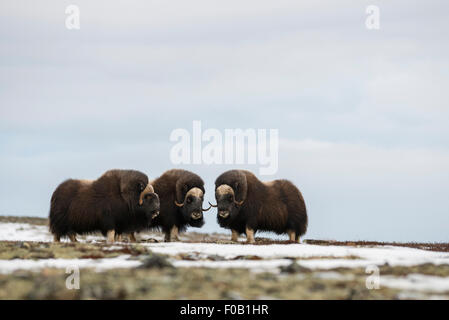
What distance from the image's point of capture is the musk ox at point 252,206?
21906 mm

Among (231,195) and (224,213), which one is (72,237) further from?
(231,195)

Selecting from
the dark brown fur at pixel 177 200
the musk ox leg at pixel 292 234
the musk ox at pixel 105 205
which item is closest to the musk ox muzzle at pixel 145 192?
the musk ox at pixel 105 205

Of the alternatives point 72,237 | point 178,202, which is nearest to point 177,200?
point 178,202

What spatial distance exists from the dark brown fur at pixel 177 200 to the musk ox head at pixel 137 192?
1.44 metres

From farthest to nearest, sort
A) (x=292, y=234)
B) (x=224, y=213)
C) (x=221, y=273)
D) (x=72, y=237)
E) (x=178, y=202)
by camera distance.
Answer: (x=292, y=234) < (x=178, y=202) < (x=224, y=213) < (x=72, y=237) < (x=221, y=273)

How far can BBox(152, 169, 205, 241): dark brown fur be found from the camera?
22250mm

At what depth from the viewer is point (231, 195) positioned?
72.0 feet

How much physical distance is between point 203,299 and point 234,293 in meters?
0.52

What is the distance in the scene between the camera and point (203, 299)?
9.70 meters

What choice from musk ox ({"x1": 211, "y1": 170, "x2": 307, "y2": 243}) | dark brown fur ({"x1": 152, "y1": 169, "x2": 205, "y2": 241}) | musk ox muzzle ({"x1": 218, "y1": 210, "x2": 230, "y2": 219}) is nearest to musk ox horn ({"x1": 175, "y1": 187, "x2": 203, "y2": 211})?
dark brown fur ({"x1": 152, "y1": 169, "x2": 205, "y2": 241})

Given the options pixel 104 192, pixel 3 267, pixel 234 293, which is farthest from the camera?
pixel 104 192

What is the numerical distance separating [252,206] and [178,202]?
2599mm
